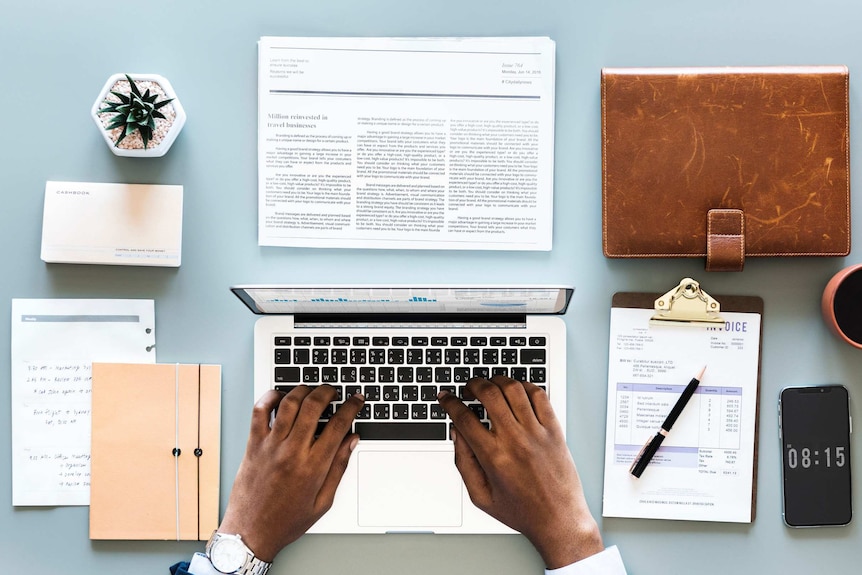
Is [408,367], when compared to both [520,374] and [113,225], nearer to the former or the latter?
[520,374]

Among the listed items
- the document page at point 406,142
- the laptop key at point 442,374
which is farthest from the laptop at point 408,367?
the document page at point 406,142

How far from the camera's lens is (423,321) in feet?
2.72

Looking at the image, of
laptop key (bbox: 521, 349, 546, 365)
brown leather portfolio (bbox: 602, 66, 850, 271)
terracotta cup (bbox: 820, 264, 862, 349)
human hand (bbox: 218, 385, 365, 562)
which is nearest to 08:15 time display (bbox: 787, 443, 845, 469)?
terracotta cup (bbox: 820, 264, 862, 349)

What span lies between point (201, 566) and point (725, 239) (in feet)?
2.73

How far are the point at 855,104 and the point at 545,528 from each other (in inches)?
29.1

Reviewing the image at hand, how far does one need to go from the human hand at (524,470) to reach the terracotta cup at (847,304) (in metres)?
0.41

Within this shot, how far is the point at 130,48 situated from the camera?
0.88 meters

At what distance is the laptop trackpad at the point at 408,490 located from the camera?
83cm

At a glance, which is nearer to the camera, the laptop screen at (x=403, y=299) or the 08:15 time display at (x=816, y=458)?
the laptop screen at (x=403, y=299)

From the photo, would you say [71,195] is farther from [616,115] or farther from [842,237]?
[842,237]

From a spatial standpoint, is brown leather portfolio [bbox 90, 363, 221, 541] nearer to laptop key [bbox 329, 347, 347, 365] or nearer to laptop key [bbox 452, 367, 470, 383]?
laptop key [bbox 329, 347, 347, 365]

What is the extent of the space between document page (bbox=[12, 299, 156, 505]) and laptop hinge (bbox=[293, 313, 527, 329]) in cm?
29

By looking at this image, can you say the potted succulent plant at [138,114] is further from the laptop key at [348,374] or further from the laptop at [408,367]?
the laptop key at [348,374]

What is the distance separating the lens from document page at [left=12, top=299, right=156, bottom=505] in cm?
87
